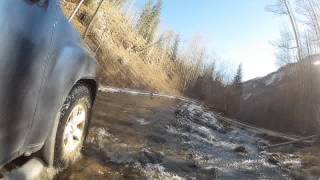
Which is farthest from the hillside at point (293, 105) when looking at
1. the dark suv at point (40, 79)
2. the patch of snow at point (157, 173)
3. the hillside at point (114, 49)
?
the dark suv at point (40, 79)

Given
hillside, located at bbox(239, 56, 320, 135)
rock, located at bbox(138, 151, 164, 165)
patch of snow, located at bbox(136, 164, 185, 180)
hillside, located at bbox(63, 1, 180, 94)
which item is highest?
hillside, located at bbox(63, 1, 180, 94)

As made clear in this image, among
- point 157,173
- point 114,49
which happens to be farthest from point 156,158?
point 114,49

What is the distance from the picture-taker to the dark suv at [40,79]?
102 inches

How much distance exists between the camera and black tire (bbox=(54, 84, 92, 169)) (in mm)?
3691

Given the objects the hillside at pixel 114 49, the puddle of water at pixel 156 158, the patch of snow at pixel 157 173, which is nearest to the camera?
the puddle of water at pixel 156 158

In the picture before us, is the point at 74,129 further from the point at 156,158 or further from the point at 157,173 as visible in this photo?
the point at 156,158

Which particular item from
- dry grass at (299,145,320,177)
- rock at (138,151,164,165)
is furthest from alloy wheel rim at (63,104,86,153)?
dry grass at (299,145,320,177)

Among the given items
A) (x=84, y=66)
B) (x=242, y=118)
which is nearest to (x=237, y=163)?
(x=84, y=66)

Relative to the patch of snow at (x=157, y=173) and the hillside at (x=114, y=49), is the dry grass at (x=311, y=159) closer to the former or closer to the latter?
the patch of snow at (x=157, y=173)

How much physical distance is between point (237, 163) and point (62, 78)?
5706mm

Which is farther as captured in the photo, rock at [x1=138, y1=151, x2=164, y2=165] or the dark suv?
rock at [x1=138, y1=151, x2=164, y2=165]

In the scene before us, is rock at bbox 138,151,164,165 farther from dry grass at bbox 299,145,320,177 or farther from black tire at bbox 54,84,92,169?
dry grass at bbox 299,145,320,177

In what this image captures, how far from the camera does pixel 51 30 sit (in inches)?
124

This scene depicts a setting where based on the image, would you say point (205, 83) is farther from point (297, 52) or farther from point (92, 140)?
point (92, 140)
